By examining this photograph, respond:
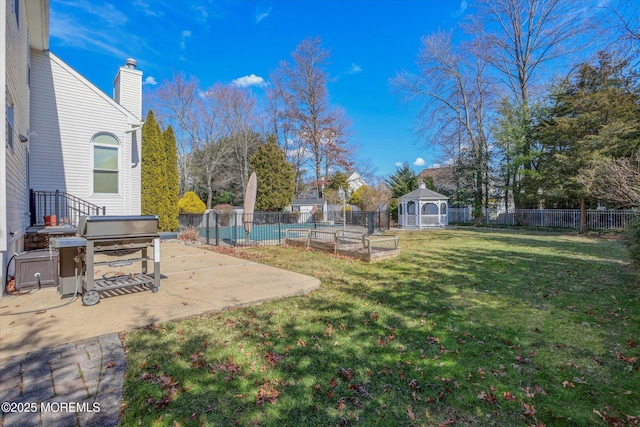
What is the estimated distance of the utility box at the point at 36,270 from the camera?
4.77 metres

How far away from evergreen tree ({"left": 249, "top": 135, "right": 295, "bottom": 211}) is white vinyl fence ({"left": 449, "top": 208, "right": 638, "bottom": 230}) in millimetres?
14494

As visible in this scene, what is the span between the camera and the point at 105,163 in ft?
32.4

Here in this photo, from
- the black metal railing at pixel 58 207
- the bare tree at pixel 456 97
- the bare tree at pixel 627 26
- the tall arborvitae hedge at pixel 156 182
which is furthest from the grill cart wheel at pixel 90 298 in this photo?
the bare tree at pixel 456 97

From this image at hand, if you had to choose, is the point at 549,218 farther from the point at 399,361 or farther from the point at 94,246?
the point at 94,246

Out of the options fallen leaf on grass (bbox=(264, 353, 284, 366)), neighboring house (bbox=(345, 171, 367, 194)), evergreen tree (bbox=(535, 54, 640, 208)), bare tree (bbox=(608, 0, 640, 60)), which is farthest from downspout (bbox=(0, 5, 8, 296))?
neighboring house (bbox=(345, 171, 367, 194))

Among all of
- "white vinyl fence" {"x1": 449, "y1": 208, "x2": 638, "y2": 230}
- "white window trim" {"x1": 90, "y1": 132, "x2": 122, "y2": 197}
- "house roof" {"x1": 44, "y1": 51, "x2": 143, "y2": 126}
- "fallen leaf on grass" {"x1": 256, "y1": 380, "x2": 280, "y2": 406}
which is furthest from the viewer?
"white vinyl fence" {"x1": 449, "y1": 208, "x2": 638, "y2": 230}

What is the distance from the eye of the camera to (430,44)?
2466 cm

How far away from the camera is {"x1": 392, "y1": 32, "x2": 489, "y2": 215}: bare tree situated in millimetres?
24391

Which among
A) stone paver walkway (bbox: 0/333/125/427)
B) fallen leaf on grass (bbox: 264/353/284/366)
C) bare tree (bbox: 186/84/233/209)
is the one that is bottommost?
fallen leaf on grass (bbox: 264/353/284/366)

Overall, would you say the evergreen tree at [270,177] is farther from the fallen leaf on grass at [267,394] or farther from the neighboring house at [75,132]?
the fallen leaf on grass at [267,394]

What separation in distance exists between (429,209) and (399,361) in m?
20.5

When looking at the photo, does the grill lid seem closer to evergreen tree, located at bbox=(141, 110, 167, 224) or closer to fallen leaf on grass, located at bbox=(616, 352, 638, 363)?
fallen leaf on grass, located at bbox=(616, 352, 638, 363)

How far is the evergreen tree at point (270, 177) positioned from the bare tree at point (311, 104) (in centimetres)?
376

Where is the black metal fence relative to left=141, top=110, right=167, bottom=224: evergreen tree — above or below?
below
